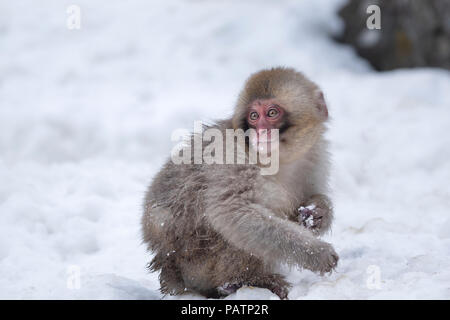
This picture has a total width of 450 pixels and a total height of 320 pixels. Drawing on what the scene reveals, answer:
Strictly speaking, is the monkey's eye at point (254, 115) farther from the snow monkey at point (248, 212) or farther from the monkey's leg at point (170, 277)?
the monkey's leg at point (170, 277)

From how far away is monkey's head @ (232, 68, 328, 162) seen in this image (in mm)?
3205

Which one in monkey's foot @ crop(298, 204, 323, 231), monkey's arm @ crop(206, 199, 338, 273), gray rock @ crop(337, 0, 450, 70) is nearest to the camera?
monkey's arm @ crop(206, 199, 338, 273)

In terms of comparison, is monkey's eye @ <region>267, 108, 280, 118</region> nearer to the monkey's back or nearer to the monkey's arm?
the monkey's back

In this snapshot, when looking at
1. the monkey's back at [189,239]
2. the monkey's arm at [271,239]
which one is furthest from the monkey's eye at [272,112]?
the monkey's arm at [271,239]

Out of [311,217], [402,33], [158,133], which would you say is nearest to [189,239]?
[311,217]

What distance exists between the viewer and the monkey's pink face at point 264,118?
10.4ft

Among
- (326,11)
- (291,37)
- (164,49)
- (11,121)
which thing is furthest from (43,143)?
(326,11)

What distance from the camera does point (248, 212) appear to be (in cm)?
300

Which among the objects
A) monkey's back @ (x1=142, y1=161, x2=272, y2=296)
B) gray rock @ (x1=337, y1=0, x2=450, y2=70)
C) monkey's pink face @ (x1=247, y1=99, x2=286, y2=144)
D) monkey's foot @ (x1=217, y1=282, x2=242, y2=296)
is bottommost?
monkey's foot @ (x1=217, y1=282, x2=242, y2=296)

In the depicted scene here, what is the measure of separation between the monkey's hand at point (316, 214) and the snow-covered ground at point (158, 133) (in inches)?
10.2

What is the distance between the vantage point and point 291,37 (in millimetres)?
7746

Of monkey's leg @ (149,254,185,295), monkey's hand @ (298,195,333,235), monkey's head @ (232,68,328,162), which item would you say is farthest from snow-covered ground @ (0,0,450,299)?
monkey's head @ (232,68,328,162)

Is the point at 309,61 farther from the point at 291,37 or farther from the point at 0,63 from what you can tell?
the point at 0,63
